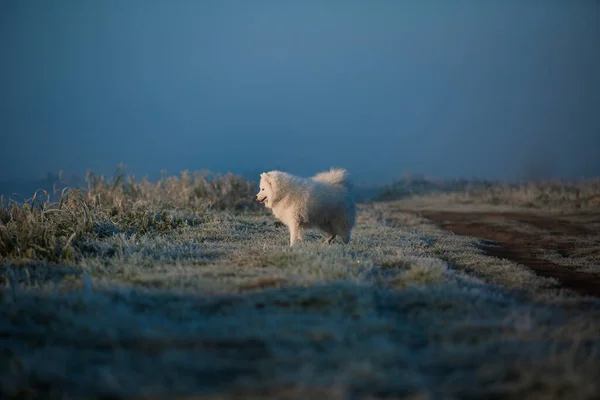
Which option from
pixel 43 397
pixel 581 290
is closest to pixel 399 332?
pixel 43 397

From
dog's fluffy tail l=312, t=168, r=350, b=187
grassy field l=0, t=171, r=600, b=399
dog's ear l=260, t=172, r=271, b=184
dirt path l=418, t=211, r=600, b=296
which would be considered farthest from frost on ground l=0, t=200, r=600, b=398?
dog's fluffy tail l=312, t=168, r=350, b=187

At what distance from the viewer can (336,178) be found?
26.3 feet

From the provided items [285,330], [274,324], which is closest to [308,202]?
[274,324]

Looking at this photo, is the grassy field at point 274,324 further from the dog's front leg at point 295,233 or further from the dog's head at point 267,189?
the dog's head at point 267,189

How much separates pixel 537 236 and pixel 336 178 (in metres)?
6.30

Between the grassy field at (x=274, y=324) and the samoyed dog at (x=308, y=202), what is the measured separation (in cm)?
70

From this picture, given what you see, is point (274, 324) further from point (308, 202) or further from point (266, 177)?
point (266, 177)

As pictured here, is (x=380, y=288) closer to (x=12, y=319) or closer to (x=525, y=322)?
(x=525, y=322)

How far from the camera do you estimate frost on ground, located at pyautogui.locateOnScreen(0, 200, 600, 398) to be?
9.36 ft

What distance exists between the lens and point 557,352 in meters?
3.38

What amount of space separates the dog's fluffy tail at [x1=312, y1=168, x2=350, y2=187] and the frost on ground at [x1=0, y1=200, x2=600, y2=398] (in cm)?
215

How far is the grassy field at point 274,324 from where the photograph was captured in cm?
286

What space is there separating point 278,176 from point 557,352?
511 centimetres

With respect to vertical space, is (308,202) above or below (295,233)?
above
